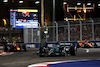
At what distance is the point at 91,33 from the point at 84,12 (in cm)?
995

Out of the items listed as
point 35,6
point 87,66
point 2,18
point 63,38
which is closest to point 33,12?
point 35,6

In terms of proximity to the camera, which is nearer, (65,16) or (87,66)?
(87,66)

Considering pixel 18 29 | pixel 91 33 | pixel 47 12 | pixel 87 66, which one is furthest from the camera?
pixel 18 29

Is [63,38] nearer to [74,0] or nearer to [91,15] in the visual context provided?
[91,15]

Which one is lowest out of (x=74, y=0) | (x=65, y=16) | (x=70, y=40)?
(x=70, y=40)

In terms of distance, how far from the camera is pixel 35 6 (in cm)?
4341

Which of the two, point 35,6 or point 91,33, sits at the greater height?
point 35,6

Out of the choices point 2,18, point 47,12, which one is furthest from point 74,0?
point 2,18

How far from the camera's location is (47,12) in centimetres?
2980

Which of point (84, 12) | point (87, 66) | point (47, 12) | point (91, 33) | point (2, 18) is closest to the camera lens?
point (87, 66)

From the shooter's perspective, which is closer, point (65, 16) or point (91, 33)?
point (91, 33)

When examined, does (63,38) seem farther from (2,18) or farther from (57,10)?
(2,18)

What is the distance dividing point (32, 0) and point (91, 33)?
23137 mm

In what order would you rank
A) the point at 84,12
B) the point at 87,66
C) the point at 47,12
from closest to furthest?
the point at 87,66, the point at 47,12, the point at 84,12
